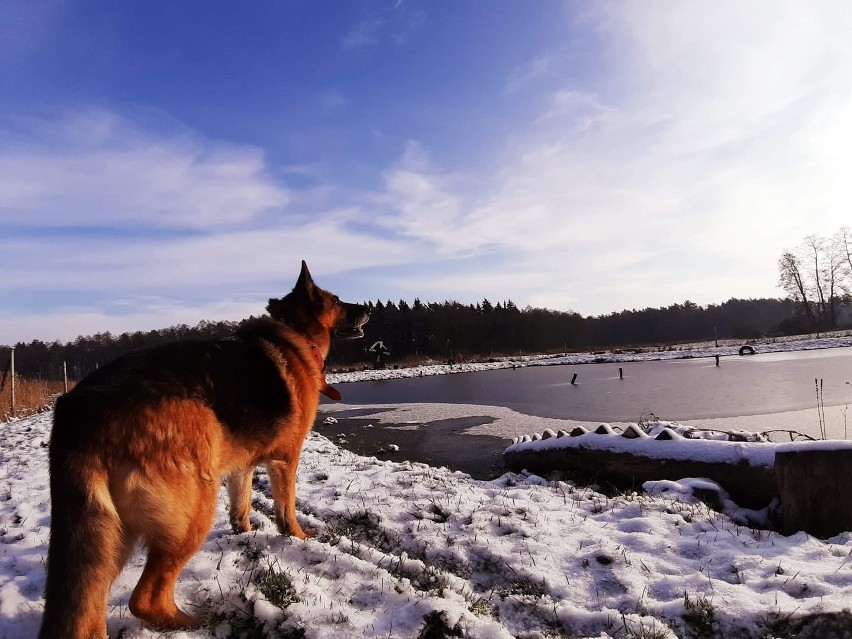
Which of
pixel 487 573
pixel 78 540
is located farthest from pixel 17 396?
pixel 487 573

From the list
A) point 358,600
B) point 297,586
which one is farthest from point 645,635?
point 297,586

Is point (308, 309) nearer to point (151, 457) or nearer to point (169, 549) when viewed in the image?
point (151, 457)

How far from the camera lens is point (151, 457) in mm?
2404

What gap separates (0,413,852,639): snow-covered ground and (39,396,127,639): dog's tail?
18.4 inches

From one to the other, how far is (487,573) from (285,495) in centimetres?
170

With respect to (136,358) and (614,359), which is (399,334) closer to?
(614,359)

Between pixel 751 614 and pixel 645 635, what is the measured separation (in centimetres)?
68

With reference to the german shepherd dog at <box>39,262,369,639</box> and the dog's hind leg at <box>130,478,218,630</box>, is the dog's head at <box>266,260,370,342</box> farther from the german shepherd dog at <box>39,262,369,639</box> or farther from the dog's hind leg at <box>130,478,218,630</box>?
the dog's hind leg at <box>130,478,218,630</box>

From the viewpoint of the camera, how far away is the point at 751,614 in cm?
272

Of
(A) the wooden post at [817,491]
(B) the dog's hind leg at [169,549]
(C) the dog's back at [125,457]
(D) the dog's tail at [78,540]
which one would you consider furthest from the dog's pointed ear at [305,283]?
(A) the wooden post at [817,491]

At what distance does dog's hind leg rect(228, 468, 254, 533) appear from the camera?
3.90 m

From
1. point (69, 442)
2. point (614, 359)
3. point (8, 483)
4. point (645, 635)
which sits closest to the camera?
point (69, 442)

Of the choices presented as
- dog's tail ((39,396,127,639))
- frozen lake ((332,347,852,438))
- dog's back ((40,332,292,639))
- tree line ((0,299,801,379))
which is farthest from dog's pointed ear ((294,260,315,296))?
tree line ((0,299,801,379))

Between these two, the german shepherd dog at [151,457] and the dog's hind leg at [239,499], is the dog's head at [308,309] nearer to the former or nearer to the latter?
the german shepherd dog at [151,457]
